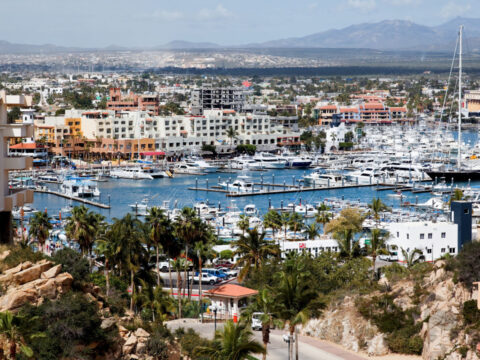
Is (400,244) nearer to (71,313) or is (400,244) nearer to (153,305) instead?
(153,305)

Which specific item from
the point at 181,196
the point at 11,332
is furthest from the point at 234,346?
the point at 181,196

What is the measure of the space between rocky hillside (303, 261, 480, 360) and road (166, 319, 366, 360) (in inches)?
18.3

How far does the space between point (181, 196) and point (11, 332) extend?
61.7 metres

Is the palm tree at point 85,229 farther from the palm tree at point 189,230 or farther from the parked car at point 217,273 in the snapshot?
the parked car at point 217,273

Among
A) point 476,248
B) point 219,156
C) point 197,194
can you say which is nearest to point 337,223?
point 476,248

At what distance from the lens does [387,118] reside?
152500 millimetres

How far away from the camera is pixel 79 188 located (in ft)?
235

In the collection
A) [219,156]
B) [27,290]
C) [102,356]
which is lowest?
[219,156]

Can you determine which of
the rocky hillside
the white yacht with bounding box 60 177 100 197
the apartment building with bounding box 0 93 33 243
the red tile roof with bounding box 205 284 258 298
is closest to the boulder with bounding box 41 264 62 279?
the apartment building with bounding box 0 93 33 243

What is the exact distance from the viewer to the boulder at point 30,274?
507 inches

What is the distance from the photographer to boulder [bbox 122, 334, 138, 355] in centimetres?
1350

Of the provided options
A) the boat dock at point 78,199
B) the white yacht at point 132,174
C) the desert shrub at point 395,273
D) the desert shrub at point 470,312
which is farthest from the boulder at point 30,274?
the white yacht at point 132,174

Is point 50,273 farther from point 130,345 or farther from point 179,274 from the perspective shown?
point 179,274

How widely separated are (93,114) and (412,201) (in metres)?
45.9
